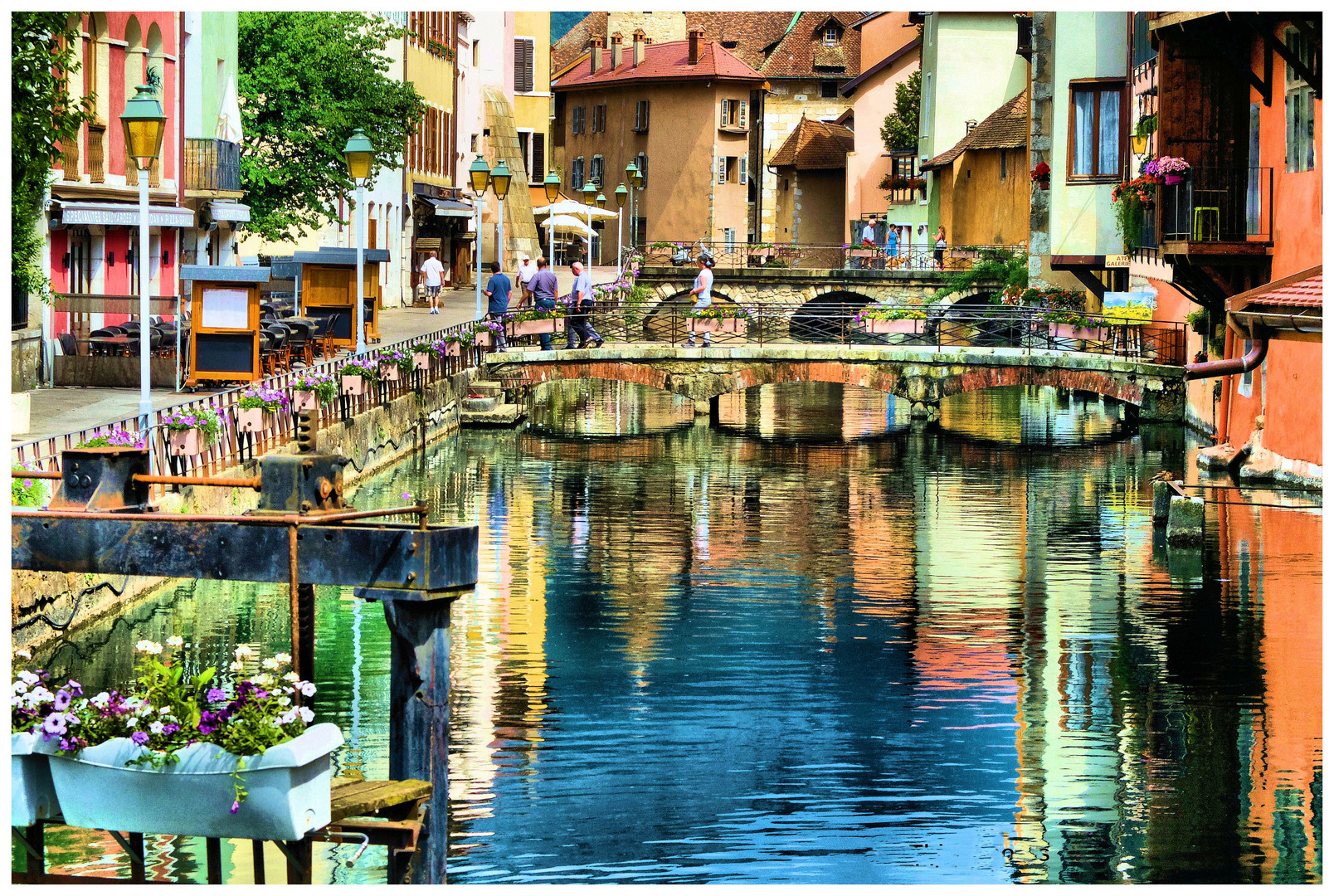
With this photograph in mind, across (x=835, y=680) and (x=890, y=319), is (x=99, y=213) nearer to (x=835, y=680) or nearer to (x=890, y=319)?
(x=835, y=680)

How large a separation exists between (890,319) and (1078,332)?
3.90m

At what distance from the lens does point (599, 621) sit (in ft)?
56.2

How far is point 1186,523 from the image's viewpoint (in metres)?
20.9

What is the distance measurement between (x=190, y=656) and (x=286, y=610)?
2.15 m

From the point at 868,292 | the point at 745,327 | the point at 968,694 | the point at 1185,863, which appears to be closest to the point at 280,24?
the point at 745,327

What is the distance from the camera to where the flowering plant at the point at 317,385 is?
2238 cm

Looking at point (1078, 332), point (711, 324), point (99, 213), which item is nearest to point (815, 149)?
point (711, 324)

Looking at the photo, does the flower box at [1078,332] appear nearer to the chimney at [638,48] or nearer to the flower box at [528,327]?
the flower box at [528,327]

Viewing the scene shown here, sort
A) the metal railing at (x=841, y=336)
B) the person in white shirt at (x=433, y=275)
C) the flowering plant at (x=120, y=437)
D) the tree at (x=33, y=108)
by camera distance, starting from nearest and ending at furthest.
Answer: the tree at (x=33, y=108)
the flowering plant at (x=120, y=437)
the metal railing at (x=841, y=336)
the person in white shirt at (x=433, y=275)

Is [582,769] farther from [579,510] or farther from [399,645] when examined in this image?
[579,510]

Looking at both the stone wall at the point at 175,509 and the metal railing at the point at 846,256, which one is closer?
the stone wall at the point at 175,509

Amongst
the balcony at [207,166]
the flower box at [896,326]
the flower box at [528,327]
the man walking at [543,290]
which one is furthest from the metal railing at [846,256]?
the balcony at [207,166]

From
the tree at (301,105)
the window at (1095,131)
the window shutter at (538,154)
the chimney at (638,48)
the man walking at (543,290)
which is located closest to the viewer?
the window at (1095,131)

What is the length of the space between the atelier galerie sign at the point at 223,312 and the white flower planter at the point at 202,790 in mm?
16920
